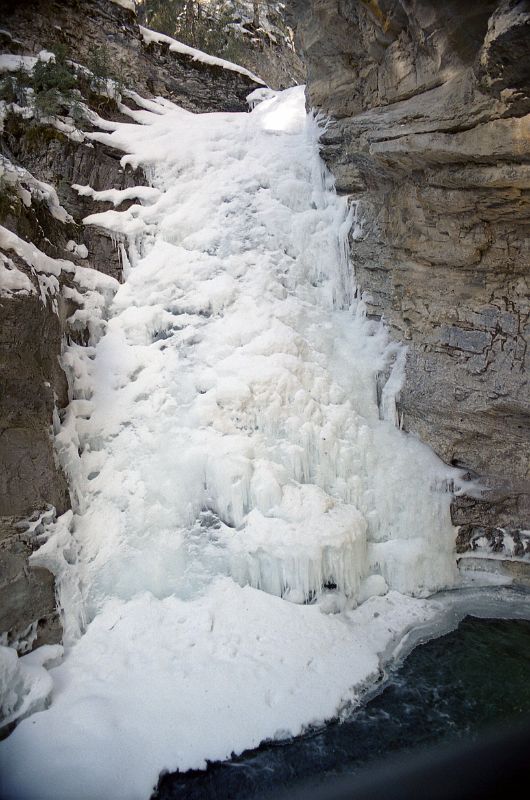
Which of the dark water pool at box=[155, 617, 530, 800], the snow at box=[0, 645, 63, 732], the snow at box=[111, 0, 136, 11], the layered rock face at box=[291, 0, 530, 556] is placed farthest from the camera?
the snow at box=[111, 0, 136, 11]

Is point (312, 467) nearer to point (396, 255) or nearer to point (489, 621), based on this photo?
point (489, 621)

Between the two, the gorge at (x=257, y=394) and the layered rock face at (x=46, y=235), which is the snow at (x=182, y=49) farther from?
the gorge at (x=257, y=394)

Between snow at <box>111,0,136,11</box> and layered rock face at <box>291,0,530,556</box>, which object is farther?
snow at <box>111,0,136,11</box>

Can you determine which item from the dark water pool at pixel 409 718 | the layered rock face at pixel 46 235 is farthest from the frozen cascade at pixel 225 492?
the layered rock face at pixel 46 235

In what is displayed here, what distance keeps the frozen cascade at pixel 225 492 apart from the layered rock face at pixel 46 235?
0.26 meters

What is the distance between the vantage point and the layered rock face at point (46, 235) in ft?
15.3

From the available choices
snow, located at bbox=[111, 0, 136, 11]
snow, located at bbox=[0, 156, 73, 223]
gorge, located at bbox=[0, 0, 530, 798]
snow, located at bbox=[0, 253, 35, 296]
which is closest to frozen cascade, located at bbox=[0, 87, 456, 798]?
gorge, located at bbox=[0, 0, 530, 798]

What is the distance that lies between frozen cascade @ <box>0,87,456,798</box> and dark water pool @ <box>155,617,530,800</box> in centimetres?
16

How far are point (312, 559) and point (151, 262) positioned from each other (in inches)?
171

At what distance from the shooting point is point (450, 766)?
12.8ft

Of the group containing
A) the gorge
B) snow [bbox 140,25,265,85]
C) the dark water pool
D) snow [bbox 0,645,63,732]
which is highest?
snow [bbox 140,25,265,85]

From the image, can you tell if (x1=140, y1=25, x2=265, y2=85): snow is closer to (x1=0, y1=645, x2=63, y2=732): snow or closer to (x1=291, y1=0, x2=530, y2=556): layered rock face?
(x1=291, y1=0, x2=530, y2=556): layered rock face

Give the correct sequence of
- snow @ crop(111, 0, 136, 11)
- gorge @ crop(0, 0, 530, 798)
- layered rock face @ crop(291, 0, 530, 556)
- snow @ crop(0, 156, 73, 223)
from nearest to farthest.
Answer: gorge @ crop(0, 0, 530, 798) → layered rock face @ crop(291, 0, 530, 556) → snow @ crop(0, 156, 73, 223) → snow @ crop(111, 0, 136, 11)

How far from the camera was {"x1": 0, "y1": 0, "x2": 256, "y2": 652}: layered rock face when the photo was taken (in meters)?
4.65
